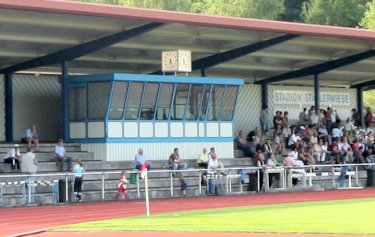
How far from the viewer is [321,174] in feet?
133

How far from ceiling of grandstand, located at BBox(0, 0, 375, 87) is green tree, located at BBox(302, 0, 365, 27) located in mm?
41604

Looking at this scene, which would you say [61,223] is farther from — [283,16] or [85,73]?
[283,16]

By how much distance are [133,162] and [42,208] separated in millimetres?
7979

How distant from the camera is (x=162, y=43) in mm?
38344

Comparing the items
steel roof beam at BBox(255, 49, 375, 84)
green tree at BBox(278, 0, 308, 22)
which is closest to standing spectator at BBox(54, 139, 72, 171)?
steel roof beam at BBox(255, 49, 375, 84)

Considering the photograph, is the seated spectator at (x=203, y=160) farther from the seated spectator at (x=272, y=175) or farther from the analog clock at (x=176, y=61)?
the analog clock at (x=176, y=61)

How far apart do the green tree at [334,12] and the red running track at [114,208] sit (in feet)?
173

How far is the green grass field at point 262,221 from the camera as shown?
68.9ft

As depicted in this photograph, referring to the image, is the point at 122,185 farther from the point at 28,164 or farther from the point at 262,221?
the point at 262,221

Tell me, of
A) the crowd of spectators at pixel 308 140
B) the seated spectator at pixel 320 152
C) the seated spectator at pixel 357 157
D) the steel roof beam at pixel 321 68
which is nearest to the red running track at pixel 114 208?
the crowd of spectators at pixel 308 140

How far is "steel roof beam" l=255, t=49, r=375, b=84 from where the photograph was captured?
4408 cm

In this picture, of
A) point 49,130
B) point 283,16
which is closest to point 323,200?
point 49,130

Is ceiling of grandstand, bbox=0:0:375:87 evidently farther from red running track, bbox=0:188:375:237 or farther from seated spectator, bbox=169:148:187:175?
red running track, bbox=0:188:375:237

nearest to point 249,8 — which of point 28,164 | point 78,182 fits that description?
point 78,182
